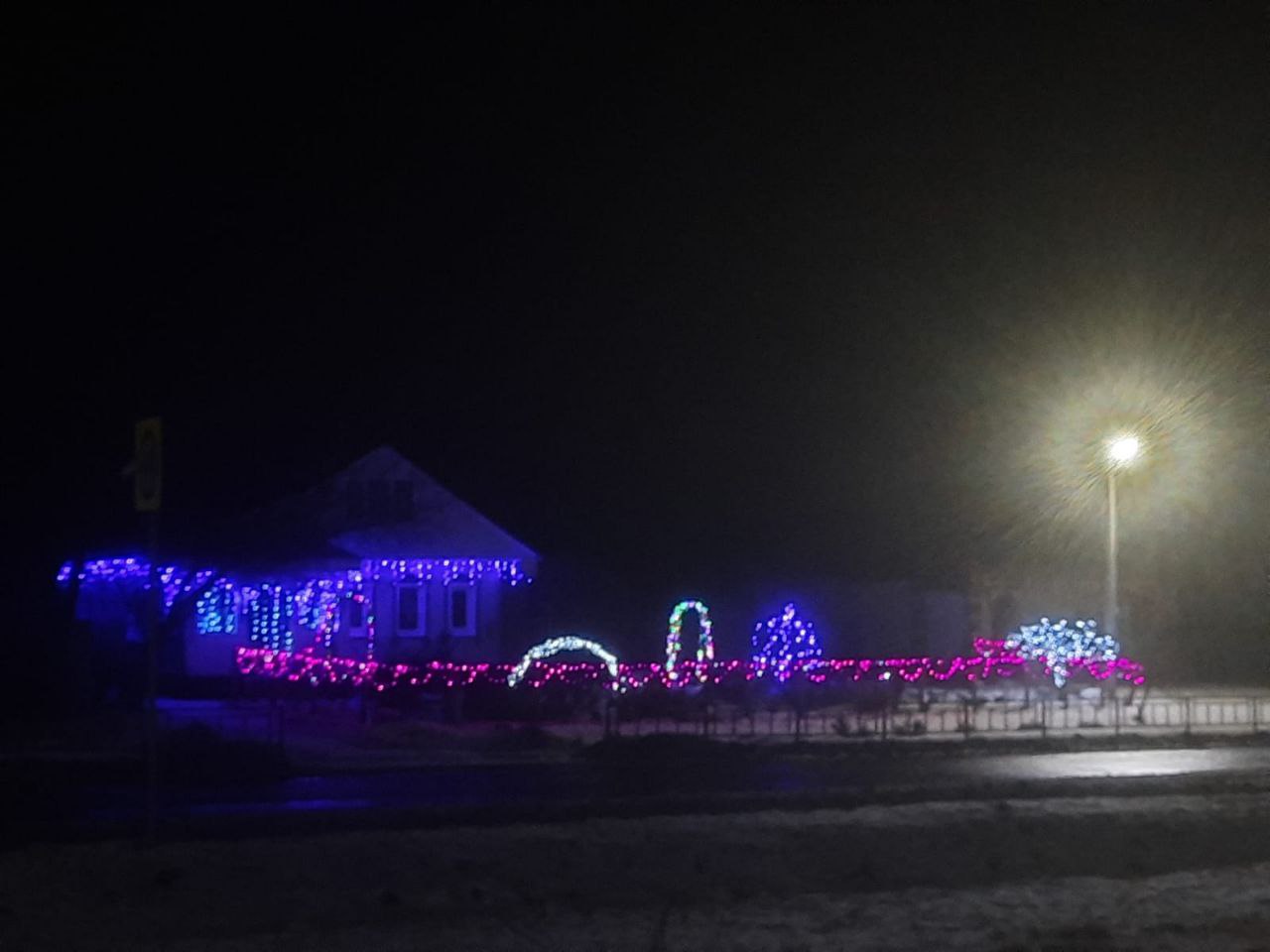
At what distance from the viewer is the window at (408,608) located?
4572 centimetres

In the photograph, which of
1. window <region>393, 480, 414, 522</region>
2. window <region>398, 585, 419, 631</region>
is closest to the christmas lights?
window <region>398, 585, 419, 631</region>

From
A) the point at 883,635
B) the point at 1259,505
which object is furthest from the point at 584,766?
the point at 1259,505

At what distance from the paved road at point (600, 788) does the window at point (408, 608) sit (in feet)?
69.2

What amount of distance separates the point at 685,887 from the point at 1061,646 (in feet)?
101

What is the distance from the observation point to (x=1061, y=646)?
43.2 m

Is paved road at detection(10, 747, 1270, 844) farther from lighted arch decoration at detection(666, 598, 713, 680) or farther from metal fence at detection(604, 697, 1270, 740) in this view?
lighted arch decoration at detection(666, 598, 713, 680)

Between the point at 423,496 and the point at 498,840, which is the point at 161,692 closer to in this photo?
the point at 423,496

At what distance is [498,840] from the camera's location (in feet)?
53.5

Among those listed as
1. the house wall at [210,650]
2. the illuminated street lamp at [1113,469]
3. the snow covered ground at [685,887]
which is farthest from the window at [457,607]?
the snow covered ground at [685,887]

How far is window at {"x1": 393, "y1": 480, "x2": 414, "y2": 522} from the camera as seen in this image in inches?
1827

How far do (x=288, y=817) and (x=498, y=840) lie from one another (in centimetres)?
276

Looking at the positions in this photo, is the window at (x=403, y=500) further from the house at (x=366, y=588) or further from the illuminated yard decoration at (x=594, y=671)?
the illuminated yard decoration at (x=594, y=671)

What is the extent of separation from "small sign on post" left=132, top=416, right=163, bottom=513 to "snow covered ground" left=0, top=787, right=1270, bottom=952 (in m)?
3.10

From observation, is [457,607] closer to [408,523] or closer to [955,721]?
[408,523]
